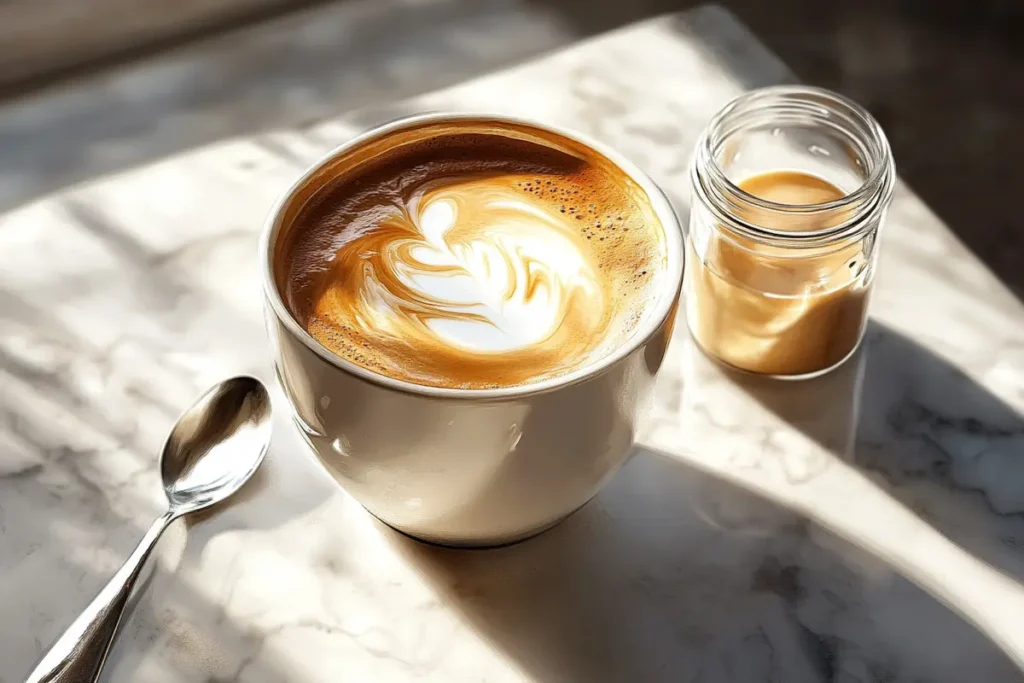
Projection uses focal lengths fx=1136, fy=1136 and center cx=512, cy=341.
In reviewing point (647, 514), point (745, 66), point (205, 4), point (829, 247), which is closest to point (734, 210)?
point (829, 247)

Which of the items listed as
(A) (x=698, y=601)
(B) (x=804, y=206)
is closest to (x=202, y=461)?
(A) (x=698, y=601)

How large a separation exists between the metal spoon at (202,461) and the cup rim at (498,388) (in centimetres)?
18

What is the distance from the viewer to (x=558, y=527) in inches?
31.4

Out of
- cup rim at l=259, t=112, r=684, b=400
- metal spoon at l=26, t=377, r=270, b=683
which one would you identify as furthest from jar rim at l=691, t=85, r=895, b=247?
metal spoon at l=26, t=377, r=270, b=683

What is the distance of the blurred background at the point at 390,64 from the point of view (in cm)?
109

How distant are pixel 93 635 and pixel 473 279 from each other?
0.33 meters

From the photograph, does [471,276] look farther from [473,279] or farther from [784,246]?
[784,246]

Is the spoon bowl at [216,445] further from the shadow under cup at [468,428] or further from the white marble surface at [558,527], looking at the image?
the shadow under cup at [468,428]

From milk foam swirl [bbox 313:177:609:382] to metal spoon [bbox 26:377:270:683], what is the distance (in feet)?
0.58

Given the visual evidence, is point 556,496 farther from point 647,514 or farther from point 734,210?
point 734,210

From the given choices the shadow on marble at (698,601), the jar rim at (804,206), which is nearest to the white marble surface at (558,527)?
the shadow on marble at (698,601)

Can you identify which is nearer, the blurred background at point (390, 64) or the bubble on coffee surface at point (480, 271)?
the bubble on coffee surface at point (480, 271)

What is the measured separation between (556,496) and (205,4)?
31.2 inches

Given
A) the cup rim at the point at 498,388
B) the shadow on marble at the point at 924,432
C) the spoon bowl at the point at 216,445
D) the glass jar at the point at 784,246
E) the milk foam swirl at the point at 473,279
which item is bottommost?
the shadow on marble at the point at 924,432
